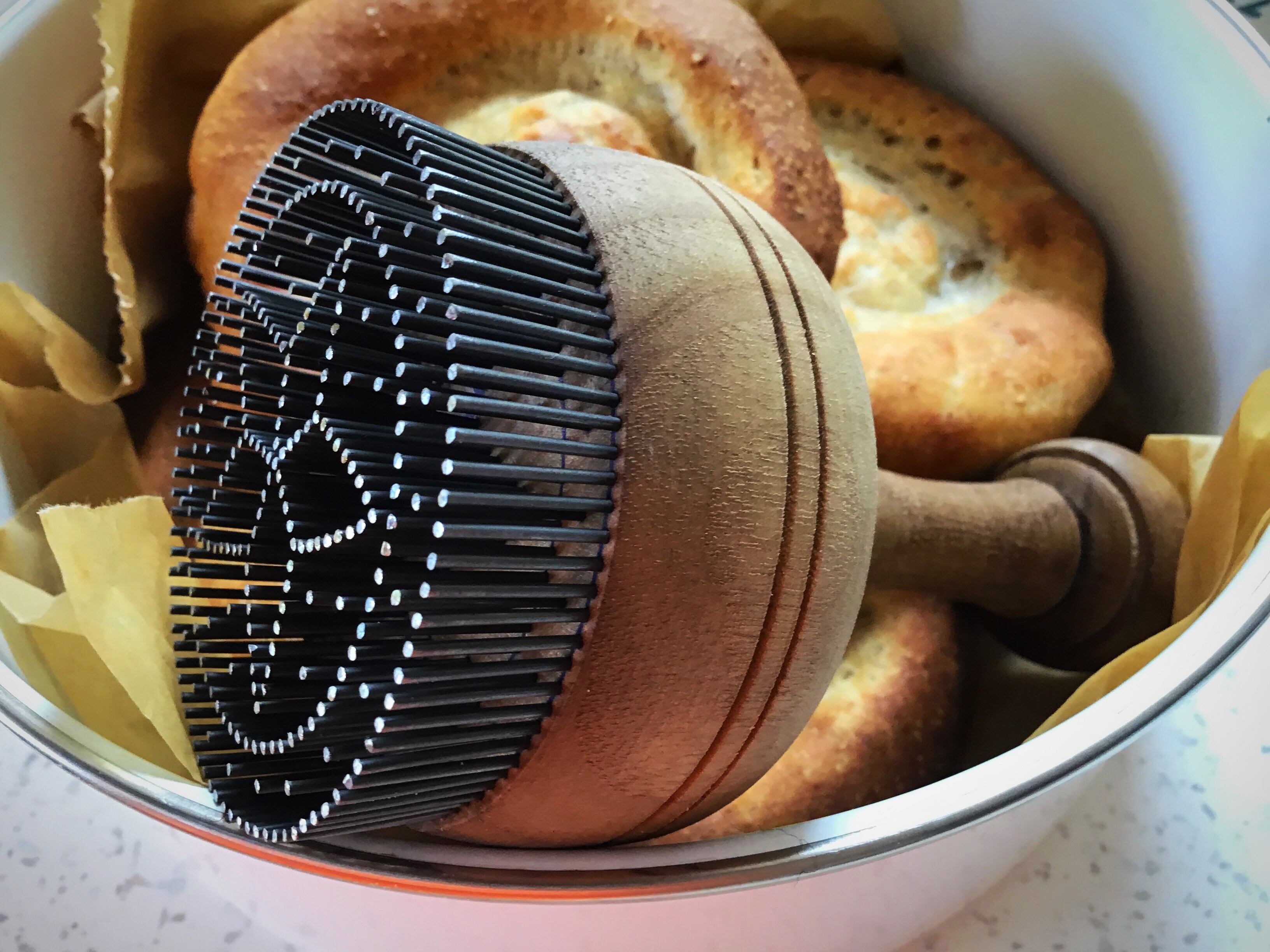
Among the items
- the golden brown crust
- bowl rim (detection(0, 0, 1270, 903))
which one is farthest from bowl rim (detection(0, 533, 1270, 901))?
the golden brown crust

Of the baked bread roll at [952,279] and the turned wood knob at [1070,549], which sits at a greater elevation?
the baked bread roll at [952,279]

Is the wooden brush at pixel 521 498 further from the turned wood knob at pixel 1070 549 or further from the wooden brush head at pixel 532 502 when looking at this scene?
the turned wood knob at pixel 1070 549

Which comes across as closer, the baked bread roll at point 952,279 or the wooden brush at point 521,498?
the wooden brush at point 521,498

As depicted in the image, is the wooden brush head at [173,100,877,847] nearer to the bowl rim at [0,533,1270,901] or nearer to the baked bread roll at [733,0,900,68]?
the bowl rim at [0,533,1270,901]

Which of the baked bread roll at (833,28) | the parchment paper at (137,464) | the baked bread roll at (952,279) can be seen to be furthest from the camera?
the baked bread roll at (833,28)

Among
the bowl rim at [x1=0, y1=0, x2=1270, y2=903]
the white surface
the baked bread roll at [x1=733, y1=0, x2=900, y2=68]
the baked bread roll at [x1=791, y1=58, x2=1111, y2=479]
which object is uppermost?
the baked bread roll at [x1=733, y1=0, x2=900, y2=68]

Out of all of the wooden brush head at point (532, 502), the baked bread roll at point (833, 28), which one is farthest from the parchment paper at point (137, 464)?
the wooden brush head at point (532, 502)
